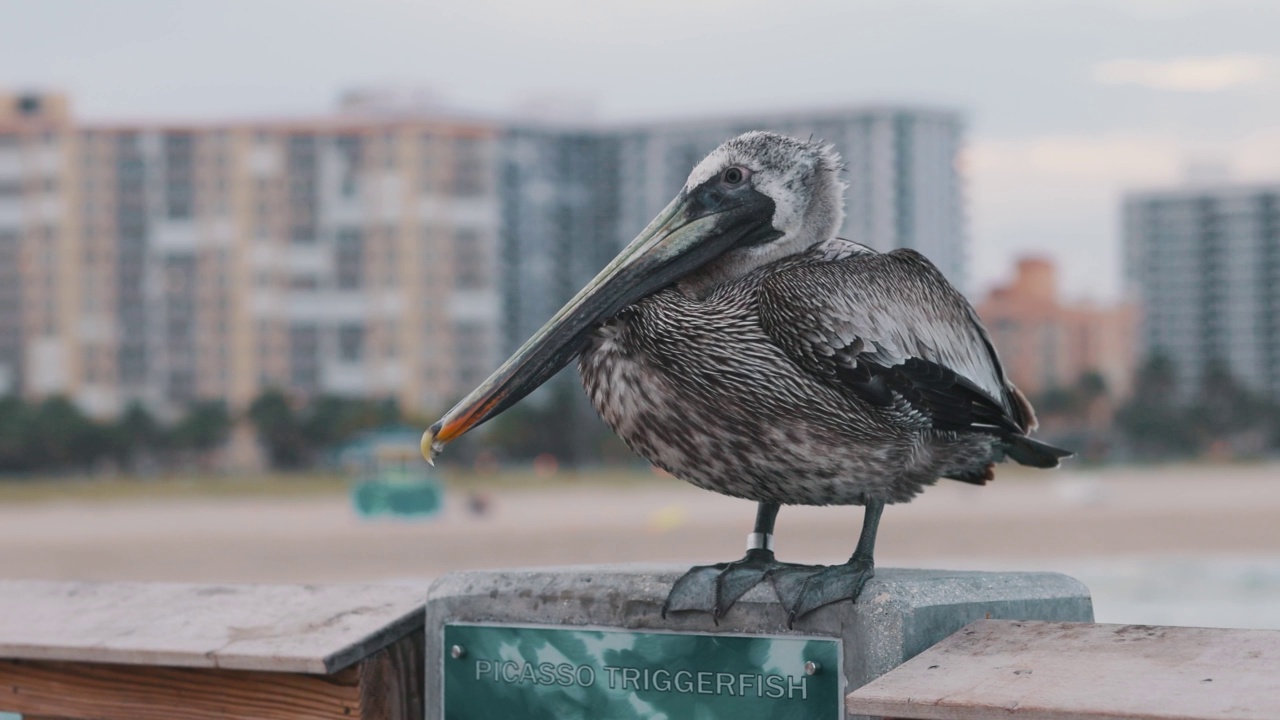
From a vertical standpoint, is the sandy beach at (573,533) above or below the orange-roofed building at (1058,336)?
below

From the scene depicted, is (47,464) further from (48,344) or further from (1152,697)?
(1152,697)

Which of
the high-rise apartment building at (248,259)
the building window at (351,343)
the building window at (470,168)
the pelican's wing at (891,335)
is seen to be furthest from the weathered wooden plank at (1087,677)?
the building window at (470,168)

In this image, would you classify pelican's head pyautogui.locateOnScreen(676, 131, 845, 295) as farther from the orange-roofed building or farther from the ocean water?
the orange-roofed building

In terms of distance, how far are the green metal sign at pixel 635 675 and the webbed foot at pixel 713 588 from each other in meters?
0.05

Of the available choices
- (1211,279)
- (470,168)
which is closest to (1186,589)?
(470,168)

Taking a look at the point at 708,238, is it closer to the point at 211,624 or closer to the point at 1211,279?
the point at 211,624

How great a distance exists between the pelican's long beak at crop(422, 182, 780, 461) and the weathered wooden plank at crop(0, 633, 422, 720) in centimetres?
43

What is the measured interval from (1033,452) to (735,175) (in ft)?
2.49

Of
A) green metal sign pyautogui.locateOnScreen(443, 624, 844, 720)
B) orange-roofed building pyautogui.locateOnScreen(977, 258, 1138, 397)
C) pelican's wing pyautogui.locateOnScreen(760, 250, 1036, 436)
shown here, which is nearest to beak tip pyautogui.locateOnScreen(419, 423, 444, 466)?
green metal sign pyautogui.locateOnScreen(443, 624, 844, 720)

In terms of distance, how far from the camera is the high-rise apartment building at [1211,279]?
298ft

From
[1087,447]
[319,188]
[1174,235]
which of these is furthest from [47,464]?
[1174,235]

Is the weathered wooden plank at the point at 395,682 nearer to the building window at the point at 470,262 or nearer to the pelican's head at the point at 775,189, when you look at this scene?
the pelican's head at the point at 775,189

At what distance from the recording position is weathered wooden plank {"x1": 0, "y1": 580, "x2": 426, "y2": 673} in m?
2.66

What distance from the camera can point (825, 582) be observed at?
2488 mm
